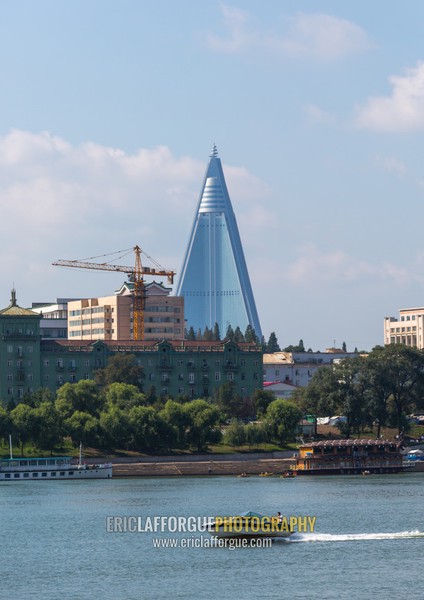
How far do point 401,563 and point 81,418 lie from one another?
97.7 meters

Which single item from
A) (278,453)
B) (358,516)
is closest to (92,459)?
(278,453)

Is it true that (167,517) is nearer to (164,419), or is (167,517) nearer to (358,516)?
(358,516)

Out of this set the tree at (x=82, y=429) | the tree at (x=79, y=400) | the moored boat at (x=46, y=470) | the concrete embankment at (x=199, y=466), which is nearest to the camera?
the moored boat at (x=46, y=470)

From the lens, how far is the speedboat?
103m

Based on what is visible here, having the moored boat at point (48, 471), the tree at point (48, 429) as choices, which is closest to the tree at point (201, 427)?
the tree at point (48, 429)

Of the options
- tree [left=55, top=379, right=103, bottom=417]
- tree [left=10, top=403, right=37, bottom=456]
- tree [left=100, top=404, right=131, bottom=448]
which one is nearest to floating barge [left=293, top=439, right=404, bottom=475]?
tree [left=100, top=404, right=131, bottom=448]

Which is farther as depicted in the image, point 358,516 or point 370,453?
point 370,453

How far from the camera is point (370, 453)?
182375 millimetres

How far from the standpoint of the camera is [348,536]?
106m

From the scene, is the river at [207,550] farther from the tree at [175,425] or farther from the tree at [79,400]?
the tree at [79,400]

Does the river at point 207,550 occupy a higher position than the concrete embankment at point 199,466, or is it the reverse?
the concrete embankment at point 199,466

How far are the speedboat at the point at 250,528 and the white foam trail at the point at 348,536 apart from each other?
944mm

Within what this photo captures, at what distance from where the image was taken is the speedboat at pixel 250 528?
338 ft

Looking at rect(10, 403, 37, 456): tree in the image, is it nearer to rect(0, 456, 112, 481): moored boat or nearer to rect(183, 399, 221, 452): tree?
rect(0, 456, 112, 481): moored boat
